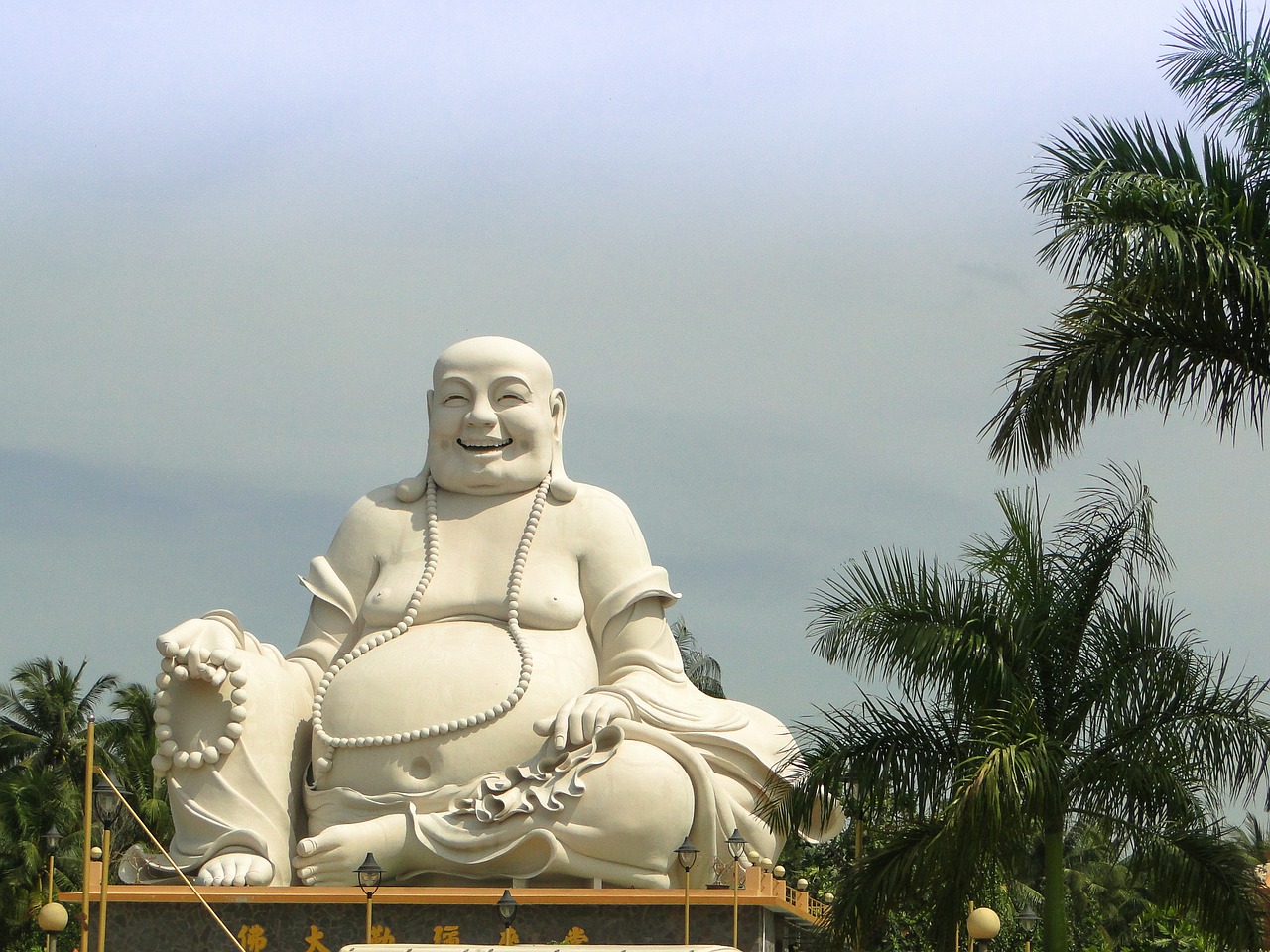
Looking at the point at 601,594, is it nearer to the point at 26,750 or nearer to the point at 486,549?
the point at 486,549

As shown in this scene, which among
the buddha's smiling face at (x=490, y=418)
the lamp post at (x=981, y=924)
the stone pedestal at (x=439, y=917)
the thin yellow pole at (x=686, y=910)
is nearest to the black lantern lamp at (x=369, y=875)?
the stone pedestal at (x=439, y=917)

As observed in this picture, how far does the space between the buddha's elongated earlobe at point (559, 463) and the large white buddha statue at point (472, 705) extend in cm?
3

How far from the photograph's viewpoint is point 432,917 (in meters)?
10.9

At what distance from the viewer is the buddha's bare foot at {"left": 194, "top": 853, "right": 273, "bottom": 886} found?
10.9 m

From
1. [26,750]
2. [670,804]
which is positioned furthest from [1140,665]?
[26,750]

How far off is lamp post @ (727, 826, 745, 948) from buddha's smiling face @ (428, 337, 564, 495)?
2.83 metres

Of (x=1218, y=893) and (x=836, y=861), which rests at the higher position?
(x=836, y=861)

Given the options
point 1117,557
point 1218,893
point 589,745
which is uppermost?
point 1117,557

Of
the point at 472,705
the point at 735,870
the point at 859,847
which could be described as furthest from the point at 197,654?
the point at 859,847

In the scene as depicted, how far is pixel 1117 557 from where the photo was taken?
10.2 meters

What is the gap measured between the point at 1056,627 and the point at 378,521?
187 inches

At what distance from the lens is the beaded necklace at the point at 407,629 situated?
11312 mm

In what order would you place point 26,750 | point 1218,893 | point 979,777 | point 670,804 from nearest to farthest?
point 979,777, point 1218,893, point 670,804, point 26,750

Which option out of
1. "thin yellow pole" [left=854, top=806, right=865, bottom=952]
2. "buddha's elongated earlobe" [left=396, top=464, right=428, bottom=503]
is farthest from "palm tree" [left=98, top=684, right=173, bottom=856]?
"thin yellow pole" [left=854, top=806, right=865, bottom=952]
